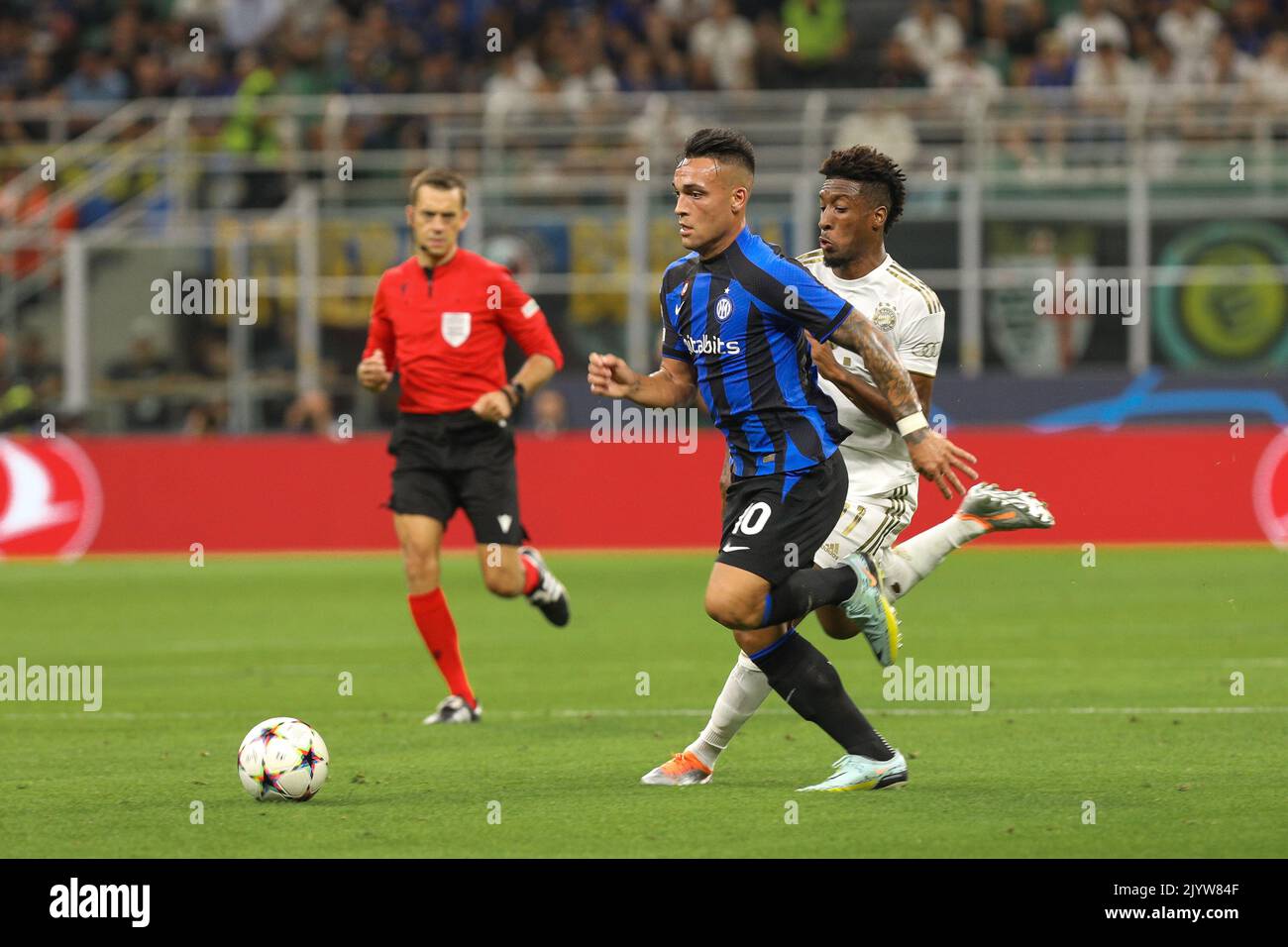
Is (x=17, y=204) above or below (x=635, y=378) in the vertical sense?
above

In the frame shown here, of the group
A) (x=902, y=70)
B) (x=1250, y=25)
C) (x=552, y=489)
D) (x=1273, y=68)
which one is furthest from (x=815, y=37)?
(x=552, y=489)

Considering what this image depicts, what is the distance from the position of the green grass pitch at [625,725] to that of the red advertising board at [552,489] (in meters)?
1.41

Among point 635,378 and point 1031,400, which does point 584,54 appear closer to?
point 1031,400

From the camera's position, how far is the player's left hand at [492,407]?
9227mm

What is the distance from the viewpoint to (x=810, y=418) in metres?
7.05

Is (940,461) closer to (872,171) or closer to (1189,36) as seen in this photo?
(872,171)

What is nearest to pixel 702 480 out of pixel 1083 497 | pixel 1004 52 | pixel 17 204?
pixel 1083 497

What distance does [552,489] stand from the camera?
1888cm

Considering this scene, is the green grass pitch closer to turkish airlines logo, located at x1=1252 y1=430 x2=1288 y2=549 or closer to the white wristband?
turkish airlines logo, located at x1=1252 y1=430 x2=1288 y2=549

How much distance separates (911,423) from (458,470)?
11.2ft

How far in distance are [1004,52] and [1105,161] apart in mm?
2455

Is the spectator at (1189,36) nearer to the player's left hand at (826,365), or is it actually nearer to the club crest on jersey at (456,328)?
the club crest on jersey at (456,328)
